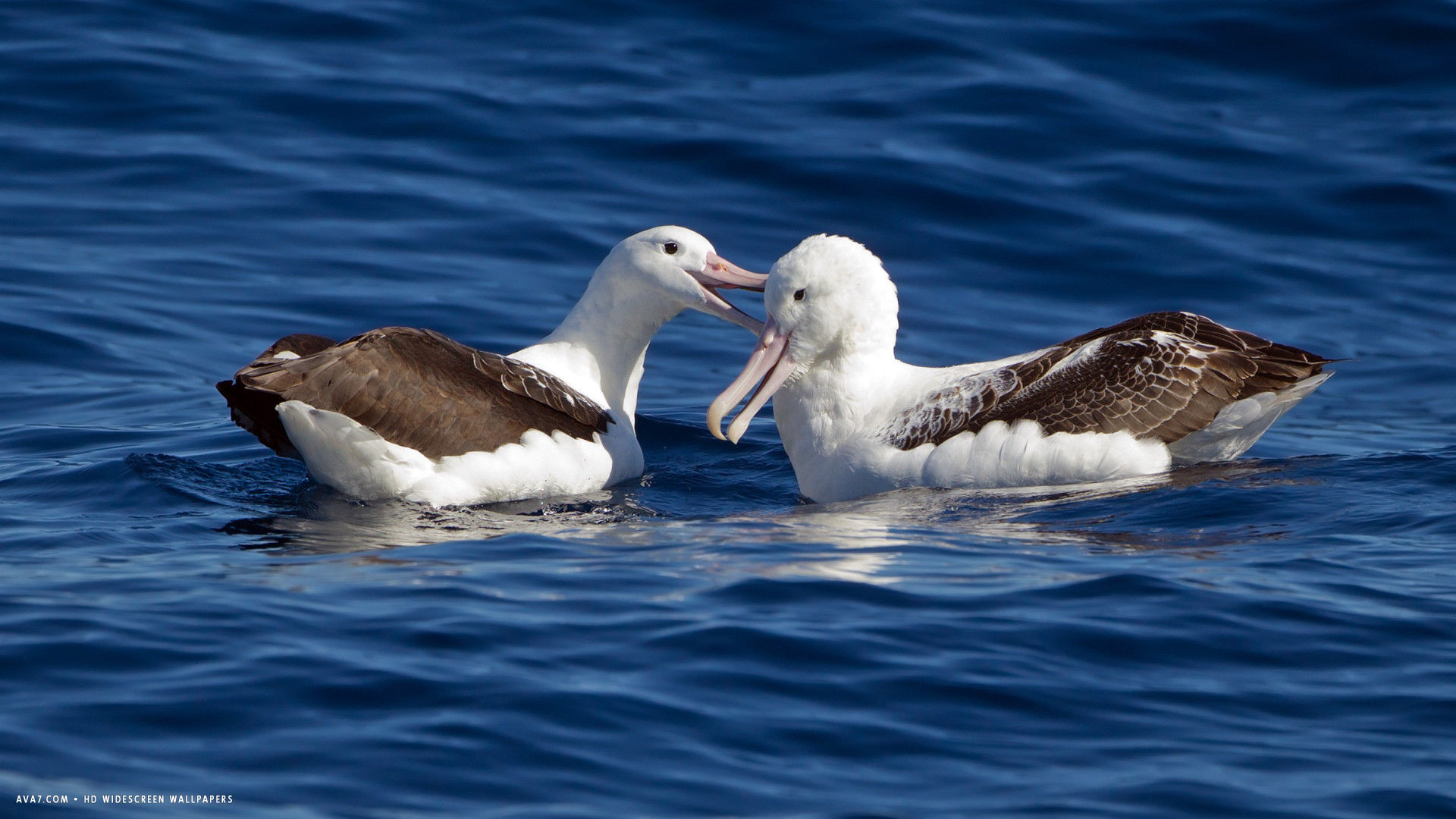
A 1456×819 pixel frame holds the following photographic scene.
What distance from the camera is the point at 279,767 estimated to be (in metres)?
5.30

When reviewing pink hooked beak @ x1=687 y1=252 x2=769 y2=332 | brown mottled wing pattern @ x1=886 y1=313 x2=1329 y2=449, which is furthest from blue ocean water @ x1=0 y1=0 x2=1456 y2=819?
pink hooked beak @ x1=687 y1=252 x2=769 y2=332

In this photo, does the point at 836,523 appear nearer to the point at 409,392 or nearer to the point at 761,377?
the point at 761,377

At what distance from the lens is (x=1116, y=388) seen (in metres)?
9.79

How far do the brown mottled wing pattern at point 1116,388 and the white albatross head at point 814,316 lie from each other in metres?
0.63

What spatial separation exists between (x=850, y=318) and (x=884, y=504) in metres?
1.30

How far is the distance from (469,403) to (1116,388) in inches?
149

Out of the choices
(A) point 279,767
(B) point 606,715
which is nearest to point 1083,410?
(B) point 606,715

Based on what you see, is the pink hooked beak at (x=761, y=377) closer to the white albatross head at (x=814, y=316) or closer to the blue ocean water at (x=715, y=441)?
the white albatross head at (x=814, y=316)

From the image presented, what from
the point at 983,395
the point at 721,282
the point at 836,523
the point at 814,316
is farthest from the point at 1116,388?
the point at 721,282

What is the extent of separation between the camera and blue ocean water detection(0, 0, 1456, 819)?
5595 millimetres

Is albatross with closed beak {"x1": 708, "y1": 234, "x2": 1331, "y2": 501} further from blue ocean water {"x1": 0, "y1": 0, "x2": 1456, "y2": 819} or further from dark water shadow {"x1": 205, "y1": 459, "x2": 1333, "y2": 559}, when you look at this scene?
blue ocean water {"x1": 0, "y1": 0, "x2": 1456, "y2": 819}

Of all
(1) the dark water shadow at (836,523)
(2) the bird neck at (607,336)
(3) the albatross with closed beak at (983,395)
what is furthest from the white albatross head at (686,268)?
(1) the dark water shadow at (836,523)

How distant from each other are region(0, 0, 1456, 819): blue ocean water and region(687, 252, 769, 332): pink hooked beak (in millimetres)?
1109

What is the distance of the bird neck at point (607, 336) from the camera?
1126cm
